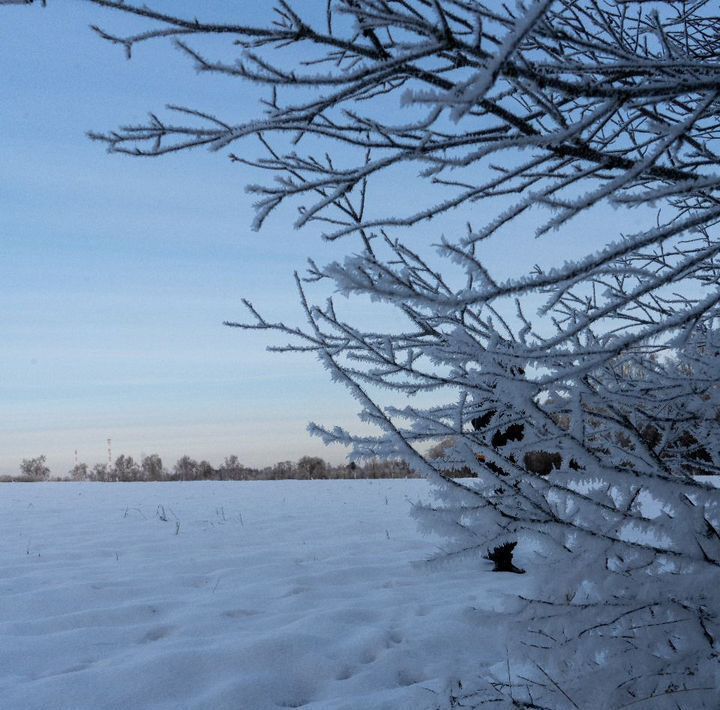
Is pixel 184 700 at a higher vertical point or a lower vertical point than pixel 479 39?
→ lower

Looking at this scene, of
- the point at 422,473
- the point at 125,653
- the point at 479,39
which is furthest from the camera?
the point at 125,653

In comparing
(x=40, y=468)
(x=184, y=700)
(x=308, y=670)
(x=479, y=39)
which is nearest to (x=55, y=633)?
(x=184, y=700)

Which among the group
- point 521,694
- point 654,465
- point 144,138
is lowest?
point 521,694

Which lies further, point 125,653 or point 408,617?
point 408,617

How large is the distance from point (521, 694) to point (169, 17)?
257 centimetres

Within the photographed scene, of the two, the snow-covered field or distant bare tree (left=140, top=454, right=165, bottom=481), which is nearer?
the snow-covered field

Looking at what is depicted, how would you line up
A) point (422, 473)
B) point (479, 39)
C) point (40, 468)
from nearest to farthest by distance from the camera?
point (479, 39) → point (422, 473) → point (40, 468)

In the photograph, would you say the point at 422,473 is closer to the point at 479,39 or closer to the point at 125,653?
the point at 479,39

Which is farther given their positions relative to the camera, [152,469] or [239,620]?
[152,469]

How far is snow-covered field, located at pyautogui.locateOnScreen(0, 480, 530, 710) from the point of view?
2688 mm

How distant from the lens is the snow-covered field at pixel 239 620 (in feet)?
8.82

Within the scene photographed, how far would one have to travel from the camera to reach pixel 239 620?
3.59 metres

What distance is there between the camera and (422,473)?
174 centimetres

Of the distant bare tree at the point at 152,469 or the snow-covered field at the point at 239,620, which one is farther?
the distant bare tree at the point at 152,469
